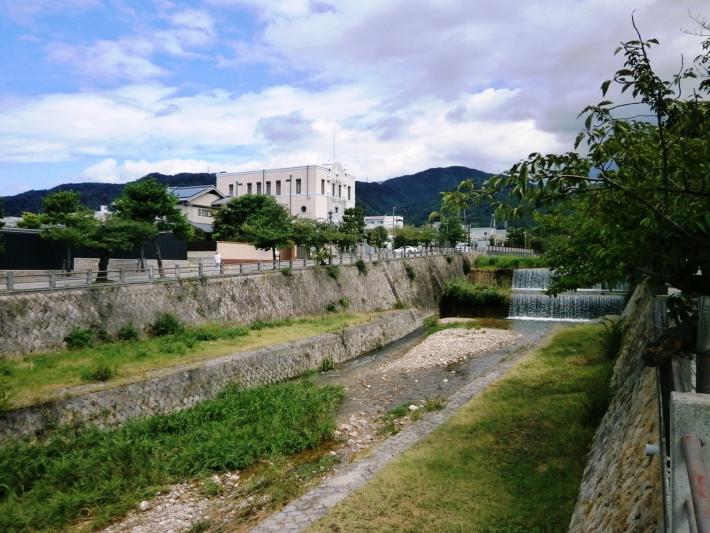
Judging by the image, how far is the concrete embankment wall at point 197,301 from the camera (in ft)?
57.8

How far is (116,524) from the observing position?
31.2 ft

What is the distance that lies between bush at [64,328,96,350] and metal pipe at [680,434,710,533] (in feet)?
65.7

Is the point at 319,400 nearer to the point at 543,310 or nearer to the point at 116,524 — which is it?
the point at 116,524

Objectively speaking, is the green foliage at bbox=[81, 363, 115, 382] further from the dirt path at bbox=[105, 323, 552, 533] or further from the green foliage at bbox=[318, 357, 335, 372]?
the green foliage at bbox=[318, 357, 335, 372]

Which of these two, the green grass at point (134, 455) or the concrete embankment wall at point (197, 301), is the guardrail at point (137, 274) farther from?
the green grass at point (134, 455)

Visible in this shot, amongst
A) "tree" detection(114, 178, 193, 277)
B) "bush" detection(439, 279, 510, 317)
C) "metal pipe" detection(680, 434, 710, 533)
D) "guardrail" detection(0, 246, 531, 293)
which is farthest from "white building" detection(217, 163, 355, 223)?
"metal pipe" detection(680, 434, 710, 533)

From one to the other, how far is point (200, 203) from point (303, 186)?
17.0 metres

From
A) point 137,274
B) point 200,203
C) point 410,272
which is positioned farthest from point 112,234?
point 200,203

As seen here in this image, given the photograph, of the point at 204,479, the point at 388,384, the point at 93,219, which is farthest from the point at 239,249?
the point at 204,479

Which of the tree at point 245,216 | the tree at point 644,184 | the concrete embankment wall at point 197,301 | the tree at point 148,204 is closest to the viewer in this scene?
the tree at point 644,184

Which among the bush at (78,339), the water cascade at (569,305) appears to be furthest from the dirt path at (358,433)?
the water cascade at (569,305)

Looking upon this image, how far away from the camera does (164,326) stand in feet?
70.9

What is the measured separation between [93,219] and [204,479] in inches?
756

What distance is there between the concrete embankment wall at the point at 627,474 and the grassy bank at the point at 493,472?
87cm
